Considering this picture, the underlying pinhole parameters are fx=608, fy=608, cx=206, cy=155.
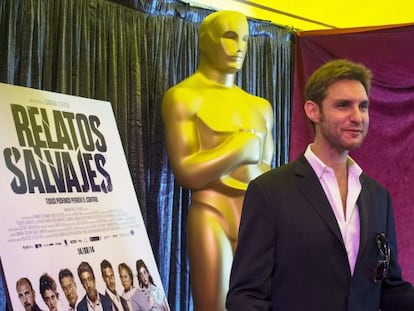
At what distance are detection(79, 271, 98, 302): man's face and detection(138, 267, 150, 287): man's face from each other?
0.22 m

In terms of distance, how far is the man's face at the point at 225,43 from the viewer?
254cm

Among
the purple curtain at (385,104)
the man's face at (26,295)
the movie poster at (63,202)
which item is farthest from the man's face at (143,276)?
the purple curtain at (385,104)

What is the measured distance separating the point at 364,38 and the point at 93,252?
7.88 feet

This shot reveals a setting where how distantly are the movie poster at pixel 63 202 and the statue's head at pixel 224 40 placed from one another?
1.96 ft

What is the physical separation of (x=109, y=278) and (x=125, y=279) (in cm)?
7

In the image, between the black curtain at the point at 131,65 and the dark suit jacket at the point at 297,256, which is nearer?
the dark suit jacket at the point at 297,256

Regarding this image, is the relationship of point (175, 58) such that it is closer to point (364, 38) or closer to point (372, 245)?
point (364, 38)

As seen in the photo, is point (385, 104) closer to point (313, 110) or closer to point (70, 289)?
point (313, 110)

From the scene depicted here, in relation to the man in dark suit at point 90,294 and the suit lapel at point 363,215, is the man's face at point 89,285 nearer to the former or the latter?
the man in dark suit at point 90,294

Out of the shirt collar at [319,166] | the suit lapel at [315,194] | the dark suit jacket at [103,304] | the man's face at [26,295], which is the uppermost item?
the shirt collar at [319,166]

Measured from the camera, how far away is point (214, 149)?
7.83ft

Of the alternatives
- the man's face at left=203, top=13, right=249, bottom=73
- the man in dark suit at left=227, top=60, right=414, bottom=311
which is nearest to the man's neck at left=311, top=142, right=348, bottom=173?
the man in dark suit at left=227, top=60, right=414, bottom=311

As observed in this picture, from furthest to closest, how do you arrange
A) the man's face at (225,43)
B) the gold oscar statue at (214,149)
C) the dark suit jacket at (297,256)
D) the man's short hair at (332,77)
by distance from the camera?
1. the man's face at (225,43)
2. the gold oscar statue at (214,149)
3. the man's short hair at (332,77)
4. the dark suit jacket at (297,256)

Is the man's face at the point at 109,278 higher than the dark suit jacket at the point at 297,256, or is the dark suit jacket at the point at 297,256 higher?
the dark suit jacket at the point at 297,256
